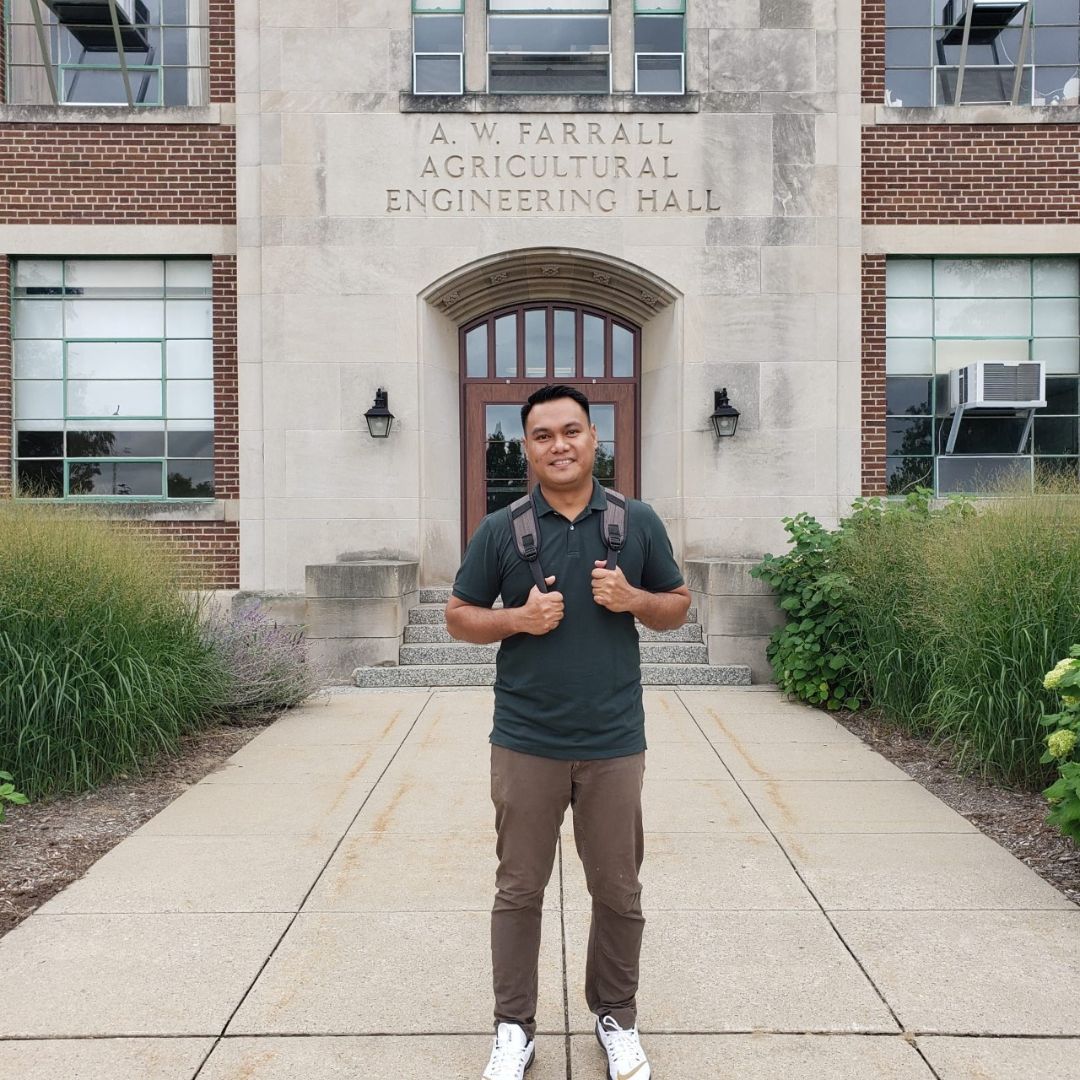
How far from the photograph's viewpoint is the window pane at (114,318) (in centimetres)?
1227

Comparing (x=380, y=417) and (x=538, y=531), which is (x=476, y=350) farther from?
(x=538, y=531)

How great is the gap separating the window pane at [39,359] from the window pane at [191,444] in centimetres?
153

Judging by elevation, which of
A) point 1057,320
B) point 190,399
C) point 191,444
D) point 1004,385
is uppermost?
point 1057,320

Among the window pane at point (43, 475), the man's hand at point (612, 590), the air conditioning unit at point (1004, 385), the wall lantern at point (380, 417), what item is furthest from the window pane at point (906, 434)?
the man's hand at point (612, 590)

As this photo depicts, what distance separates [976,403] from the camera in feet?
39.2

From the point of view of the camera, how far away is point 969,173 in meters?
12.2

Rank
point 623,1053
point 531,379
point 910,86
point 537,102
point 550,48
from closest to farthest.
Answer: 1. point 623,1053
2. point 537,102
3. point 550,48
4. point 910,86
5. point 531,379

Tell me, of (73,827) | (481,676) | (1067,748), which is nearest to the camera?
(1067,748)

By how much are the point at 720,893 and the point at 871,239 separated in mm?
9606

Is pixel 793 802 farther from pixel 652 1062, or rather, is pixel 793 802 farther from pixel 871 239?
pixel 871 239

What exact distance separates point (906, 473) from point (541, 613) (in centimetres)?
1052

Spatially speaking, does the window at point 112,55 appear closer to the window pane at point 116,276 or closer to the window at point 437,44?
the window pane at point 116,276

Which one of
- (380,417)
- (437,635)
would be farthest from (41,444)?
(437,635)

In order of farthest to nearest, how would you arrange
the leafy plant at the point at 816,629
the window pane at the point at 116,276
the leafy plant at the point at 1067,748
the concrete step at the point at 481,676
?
the window pane at the point at 116,276
the concrete step at the point at 481,676
the leafy plant at the point at 816,629
the leafy plant at the point at 1067,748
